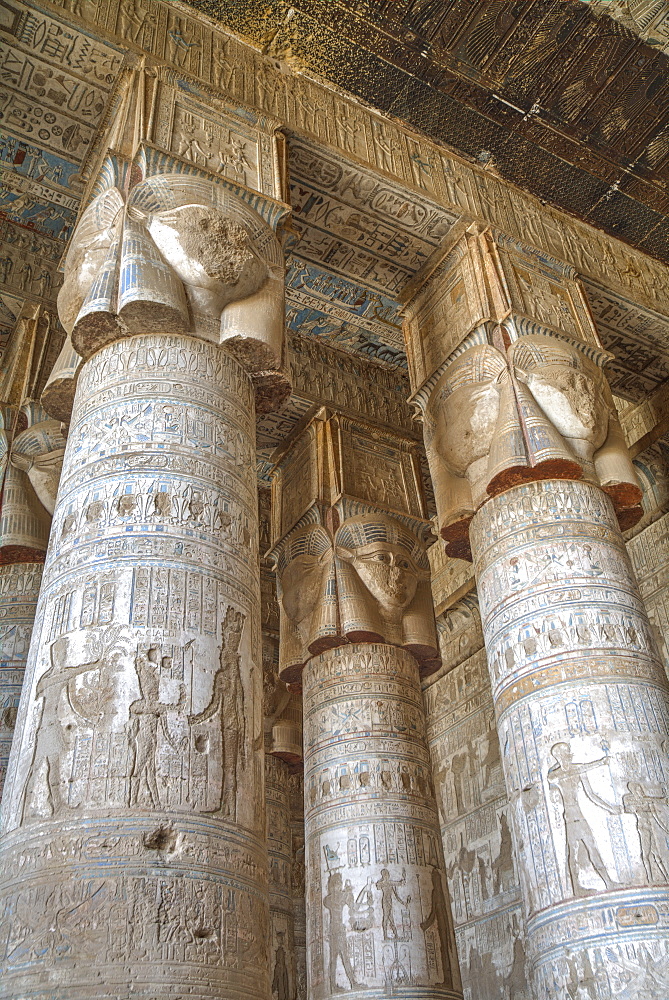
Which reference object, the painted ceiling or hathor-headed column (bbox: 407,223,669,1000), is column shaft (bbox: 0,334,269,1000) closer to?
hathor-headed column (bbox: 407,223,669,1000)

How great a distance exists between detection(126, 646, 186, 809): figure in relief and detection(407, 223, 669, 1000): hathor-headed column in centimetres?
217

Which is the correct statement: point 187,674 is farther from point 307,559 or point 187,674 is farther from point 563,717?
point 307,559

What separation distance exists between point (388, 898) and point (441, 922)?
0.40 metres

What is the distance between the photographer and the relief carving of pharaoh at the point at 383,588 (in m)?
6.64

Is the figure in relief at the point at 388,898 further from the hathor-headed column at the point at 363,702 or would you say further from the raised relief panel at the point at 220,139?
the raised relief panel at the point at 220,139

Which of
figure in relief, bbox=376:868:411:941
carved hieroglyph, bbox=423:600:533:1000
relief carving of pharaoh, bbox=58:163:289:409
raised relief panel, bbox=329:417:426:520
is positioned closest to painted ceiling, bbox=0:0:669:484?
relief carving of pharaoh, bbox=58:163:289:409

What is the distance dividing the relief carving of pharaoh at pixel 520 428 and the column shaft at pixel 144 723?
188 centimetres

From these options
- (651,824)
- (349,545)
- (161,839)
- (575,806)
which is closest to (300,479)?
(349,545)

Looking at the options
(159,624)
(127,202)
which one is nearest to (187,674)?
(159,624)

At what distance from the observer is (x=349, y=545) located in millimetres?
7047

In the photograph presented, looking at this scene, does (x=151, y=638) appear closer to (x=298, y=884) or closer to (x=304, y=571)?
(x=304, y=571)

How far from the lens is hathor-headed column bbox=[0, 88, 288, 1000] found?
273 centimetres

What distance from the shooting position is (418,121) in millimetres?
7270

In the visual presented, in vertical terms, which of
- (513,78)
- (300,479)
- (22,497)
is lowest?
(22,497)
